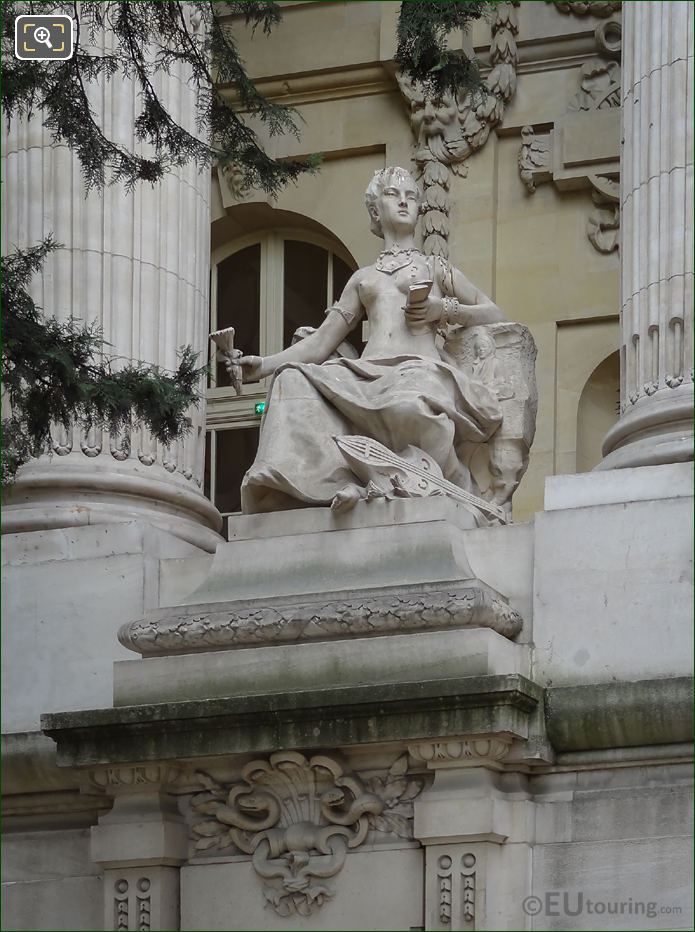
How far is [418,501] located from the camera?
42.7ft

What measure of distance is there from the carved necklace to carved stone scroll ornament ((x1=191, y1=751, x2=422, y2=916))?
10.8 ft

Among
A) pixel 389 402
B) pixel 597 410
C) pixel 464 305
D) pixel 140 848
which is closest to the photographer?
pixel 140 848

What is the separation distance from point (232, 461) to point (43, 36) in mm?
7270

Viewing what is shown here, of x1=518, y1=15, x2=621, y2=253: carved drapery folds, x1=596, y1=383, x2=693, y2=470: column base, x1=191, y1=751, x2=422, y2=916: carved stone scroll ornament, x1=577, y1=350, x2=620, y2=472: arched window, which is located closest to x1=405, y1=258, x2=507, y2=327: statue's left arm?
x1=596, y1=383, x2=693, y2=470: column base

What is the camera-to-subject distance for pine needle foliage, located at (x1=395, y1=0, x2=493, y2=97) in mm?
13398

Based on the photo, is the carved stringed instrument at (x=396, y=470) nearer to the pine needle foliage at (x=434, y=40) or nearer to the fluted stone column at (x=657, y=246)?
the fluted stone column at (x=657, y=246)

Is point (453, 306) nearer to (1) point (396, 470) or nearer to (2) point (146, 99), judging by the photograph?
(1) point (396, 470)

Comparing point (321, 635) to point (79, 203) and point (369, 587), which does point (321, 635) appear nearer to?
point (369, 587)

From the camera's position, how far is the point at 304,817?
12539 mm

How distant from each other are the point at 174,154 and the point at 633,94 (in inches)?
115

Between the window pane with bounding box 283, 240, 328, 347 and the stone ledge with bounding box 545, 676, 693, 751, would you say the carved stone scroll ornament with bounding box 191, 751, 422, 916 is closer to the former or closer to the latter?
the stone ledge with bounding box 545, 676, 693, 751

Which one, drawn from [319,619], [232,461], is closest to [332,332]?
[319,619]

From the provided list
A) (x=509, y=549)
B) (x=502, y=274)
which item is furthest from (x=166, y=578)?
(x=502, y=274)

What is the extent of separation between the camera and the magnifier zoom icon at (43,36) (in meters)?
13.4
